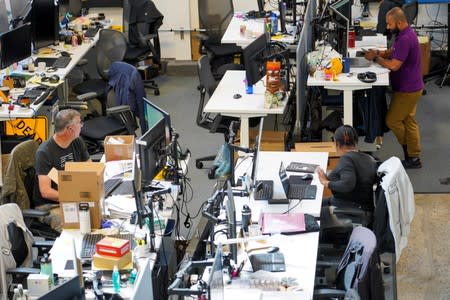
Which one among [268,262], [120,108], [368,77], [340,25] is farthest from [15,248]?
[340,25]

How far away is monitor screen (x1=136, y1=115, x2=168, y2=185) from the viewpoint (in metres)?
5.87

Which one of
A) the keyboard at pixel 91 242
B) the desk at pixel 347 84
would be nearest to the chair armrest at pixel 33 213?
the keyboard at pixel 91 242

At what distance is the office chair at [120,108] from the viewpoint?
8.02m

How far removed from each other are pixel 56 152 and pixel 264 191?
1.54 m

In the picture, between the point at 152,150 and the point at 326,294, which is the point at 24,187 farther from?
the point at 326,294

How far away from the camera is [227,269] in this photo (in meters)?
5.22

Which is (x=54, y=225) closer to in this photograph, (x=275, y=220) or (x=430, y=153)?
(x=275, y=220)

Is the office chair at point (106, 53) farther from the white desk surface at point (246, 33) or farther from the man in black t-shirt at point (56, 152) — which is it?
the man in black t-shirt at point (56, 152)

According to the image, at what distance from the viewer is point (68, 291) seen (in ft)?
13.2

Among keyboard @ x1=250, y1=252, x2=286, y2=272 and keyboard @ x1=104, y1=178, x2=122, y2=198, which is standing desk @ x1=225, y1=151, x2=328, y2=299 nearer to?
keyboard @ x1=250, y1=252, x2=286, y2=272

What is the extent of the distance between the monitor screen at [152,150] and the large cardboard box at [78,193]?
291 millimetres

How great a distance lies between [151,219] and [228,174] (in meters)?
0.90

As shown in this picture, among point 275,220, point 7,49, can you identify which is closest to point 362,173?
point 275,220

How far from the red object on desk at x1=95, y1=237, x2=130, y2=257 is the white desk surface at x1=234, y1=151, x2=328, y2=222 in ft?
2.85
